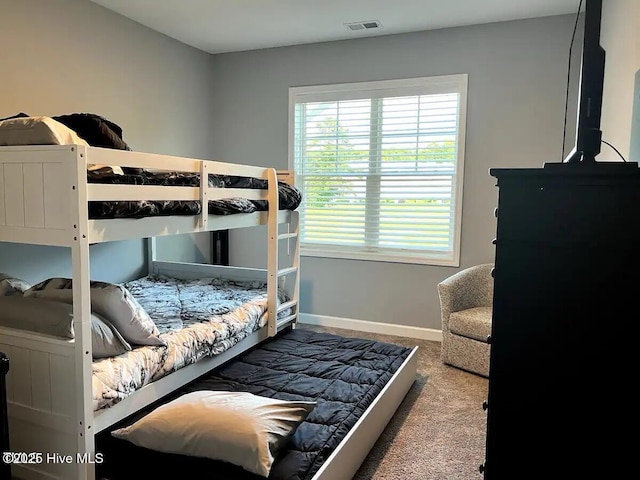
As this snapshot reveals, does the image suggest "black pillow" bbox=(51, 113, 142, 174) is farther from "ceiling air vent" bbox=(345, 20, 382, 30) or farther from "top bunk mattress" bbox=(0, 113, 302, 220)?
"ceiling air vent" bbox=(345, 20, 382, 30)

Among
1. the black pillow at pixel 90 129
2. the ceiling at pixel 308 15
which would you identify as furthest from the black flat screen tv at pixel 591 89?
the ceiling at pixel 308 15

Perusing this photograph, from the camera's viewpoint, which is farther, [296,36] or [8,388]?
[296,36]

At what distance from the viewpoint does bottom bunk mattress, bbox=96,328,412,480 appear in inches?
68.8

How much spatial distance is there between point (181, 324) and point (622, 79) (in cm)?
271

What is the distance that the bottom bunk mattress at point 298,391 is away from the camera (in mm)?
1747

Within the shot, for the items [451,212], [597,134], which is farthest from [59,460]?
[451,212]

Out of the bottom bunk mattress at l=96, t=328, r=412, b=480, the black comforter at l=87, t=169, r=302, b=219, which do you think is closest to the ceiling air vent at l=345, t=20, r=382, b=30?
the black comforter at l=87, t=169, r=302, b=219

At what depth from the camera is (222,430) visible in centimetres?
Result: 173

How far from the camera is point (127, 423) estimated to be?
6.70 ft

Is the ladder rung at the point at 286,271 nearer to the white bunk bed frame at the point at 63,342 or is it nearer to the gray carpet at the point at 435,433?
the gray carpet at the point at 435,433

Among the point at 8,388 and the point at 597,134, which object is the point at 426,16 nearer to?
the point at 597,134

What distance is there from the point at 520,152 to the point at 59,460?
354 cm

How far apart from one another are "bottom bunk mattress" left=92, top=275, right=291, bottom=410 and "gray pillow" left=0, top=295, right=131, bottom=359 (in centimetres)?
6

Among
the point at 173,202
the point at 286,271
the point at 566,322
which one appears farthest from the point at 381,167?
the point at 566,322
